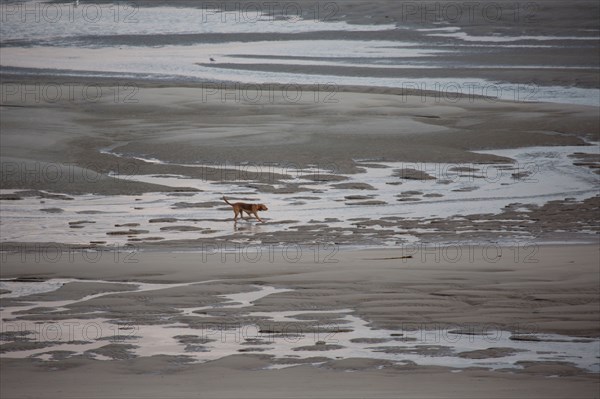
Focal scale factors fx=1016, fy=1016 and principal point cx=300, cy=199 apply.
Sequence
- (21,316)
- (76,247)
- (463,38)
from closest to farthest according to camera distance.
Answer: (21,316) < (76,247) < (463,38)

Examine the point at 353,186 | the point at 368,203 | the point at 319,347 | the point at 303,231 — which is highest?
the point at 353,186

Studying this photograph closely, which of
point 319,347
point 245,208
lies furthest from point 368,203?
point 319,347

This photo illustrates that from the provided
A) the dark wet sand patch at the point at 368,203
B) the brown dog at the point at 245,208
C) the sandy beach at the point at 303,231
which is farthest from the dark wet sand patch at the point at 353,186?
the brown dog at the point at 245,208

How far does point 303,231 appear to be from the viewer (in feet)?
36.9

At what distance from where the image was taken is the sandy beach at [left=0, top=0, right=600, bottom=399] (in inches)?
267

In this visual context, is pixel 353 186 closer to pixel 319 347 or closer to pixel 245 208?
pixel 245 208

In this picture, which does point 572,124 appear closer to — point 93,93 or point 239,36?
point 93,93

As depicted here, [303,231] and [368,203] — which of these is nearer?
[303,231]

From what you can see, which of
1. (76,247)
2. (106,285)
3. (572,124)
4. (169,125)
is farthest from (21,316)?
(572,124)

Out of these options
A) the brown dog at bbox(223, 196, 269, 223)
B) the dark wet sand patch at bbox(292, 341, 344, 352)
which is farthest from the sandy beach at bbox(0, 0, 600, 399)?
the brown dog at bbox(223, 196, 269, 223)

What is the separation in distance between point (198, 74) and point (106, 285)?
19492 millimetres

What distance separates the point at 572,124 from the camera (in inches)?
762

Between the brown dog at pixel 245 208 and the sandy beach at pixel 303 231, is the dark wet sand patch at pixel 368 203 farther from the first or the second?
the brown dog at pixel 245 208

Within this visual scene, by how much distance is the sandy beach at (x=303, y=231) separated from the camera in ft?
22.2
